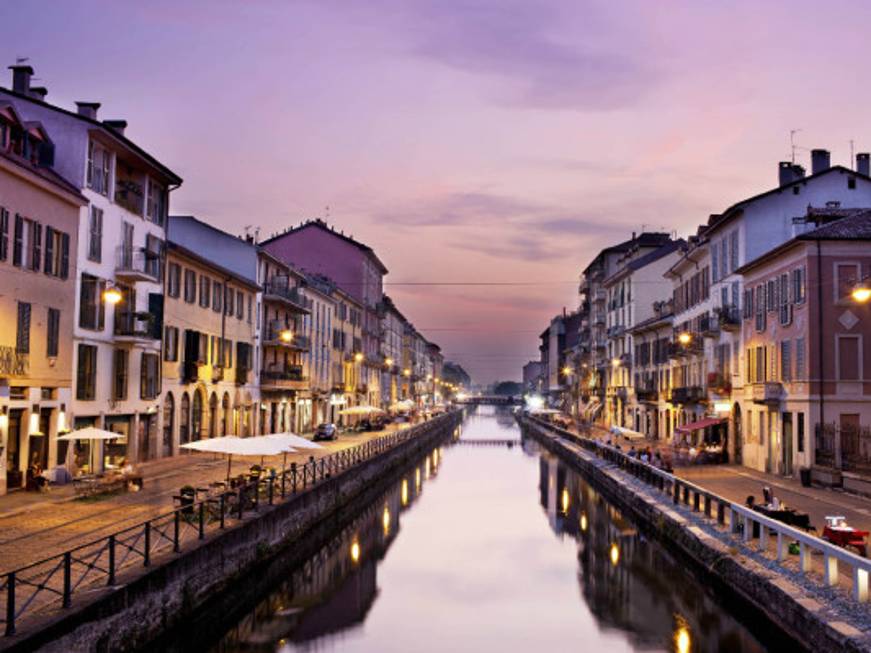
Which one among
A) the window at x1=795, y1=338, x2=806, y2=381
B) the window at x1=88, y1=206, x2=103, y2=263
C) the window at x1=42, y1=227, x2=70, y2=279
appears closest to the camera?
the window at x1=42, y1=227, x2=70, y2=279

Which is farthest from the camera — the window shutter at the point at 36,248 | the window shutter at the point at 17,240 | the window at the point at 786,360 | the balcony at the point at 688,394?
the balcony at the point at 688,394

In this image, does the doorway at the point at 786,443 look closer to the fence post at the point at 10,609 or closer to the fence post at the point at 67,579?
the fence post at the point at 67,579

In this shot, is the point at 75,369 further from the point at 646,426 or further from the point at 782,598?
the point at 646,426

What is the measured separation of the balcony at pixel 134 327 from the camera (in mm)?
37062

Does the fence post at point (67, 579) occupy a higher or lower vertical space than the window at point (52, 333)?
lower

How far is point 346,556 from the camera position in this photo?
97.0ft

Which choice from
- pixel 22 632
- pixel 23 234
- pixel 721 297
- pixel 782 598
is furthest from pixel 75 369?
pixel 721 297

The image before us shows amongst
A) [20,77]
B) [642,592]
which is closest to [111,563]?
[642,592]

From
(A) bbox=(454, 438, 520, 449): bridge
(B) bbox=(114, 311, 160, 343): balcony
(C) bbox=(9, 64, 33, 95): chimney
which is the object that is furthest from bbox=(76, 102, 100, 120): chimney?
(A) bbox=(454, 438, 520, 449): bridge

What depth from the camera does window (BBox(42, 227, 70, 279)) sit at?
30938 mm

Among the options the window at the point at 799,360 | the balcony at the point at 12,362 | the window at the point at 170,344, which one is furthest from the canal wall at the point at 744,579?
the window at the point at 170,344

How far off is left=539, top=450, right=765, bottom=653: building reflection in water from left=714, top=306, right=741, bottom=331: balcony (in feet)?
40.6

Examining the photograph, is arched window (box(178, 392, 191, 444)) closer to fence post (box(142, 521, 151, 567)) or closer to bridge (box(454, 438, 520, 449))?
fence post (box(142, 521, 151, 567))

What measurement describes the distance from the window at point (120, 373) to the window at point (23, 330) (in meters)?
7.82
